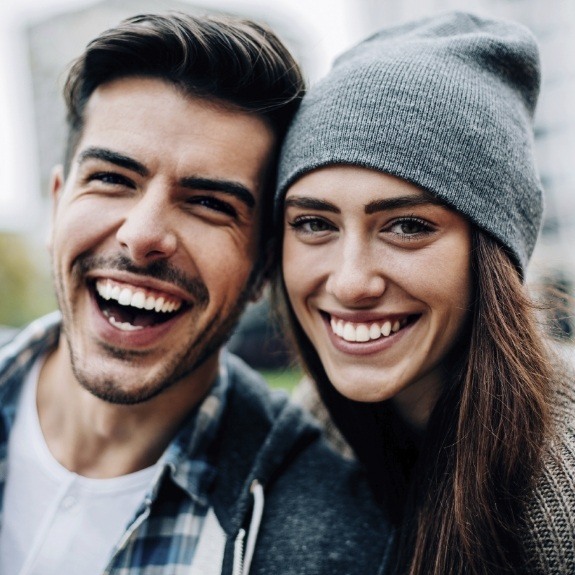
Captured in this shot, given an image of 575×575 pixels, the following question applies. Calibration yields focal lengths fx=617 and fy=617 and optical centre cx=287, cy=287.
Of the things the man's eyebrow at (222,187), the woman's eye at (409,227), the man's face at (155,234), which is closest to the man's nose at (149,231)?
the man's face at (155,234)

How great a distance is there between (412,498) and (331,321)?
0.67m

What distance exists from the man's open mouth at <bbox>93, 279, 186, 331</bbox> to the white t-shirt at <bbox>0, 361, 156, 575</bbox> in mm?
580

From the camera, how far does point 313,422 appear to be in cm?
264

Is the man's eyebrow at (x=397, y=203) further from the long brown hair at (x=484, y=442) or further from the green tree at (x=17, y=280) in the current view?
the green tree at (x=17, y=280)

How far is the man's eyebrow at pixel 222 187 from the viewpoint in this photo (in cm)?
227

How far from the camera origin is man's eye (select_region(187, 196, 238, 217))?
2.33 metres

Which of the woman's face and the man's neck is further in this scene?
the man's neck

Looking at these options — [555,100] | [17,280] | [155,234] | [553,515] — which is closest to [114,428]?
[155,234]

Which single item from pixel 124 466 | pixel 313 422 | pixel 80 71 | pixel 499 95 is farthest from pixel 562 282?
pixel 80 71

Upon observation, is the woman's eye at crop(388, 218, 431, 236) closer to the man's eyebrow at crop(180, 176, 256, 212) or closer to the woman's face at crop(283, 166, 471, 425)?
the woman's face at crop(283, 166, 471, 425)

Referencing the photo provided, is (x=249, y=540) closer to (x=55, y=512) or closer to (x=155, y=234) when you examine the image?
(x=55, y=512)

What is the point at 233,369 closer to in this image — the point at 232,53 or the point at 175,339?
the point at 175,339

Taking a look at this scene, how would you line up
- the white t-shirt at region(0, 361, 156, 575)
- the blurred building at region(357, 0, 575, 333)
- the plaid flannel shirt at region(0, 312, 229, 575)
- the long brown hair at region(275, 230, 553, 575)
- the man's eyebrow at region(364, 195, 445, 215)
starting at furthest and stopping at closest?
the blurred building at region(357, 0, 575, 333)
the white t-shirt at region(0, 361, 156, 575)
the plaid flannel shirt at region(0, 312, 229, 575)
the man's eyebrow at region(364, 195, 445, 215)
the long brown hair at region(275, 230, 553, 575)

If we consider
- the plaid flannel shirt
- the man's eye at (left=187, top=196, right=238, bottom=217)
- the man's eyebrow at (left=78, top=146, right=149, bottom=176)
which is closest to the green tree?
the plaid flannel shirt
